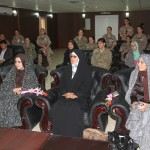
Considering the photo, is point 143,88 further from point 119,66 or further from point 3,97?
point 119,66

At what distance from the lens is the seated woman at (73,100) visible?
11.4 feet

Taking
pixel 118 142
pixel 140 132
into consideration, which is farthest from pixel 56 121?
pixel 118 142

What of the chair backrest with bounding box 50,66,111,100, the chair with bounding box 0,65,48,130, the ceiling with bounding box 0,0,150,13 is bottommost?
the chair with bounding box 0,65,48,130

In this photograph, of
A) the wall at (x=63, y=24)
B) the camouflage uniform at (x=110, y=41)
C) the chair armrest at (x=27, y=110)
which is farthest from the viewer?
the wall at (x=63, y=24)

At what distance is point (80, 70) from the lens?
12.9 feet

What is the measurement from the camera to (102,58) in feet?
19.4

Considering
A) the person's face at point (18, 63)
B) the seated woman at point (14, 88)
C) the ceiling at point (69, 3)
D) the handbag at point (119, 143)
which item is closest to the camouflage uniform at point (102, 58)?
the seated woman at point (14, 88)

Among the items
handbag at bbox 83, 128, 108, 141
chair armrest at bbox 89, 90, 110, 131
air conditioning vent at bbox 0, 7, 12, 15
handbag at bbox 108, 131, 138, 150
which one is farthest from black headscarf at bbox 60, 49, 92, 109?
air conditioning vent at bbox 0, 7, 12, 15

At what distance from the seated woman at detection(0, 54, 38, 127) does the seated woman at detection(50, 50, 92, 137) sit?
545 millimetres

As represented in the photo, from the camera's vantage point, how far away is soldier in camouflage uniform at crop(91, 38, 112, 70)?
19.3 feet

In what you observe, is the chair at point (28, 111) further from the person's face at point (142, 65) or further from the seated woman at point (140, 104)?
the person's face at point (142, 65)

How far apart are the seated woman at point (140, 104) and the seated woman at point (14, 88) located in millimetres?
1565

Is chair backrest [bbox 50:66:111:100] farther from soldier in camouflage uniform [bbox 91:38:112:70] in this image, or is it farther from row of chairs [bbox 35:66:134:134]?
soldier in camouflage uniform [bbox 91:38:112:70]

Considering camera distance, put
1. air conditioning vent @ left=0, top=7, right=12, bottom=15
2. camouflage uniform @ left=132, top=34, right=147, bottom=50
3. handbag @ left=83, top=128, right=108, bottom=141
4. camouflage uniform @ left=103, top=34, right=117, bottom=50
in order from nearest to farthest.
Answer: handbag @ left=83, top=128, right=108, bottom=141, camouflage uniform @ left=132, top=34, right=147, bottom=50, camouflage uniform @ left=103, top=34, right=117, bottom=50, air conditioning vent @ left=0, top=7, right=12, bottom=15
